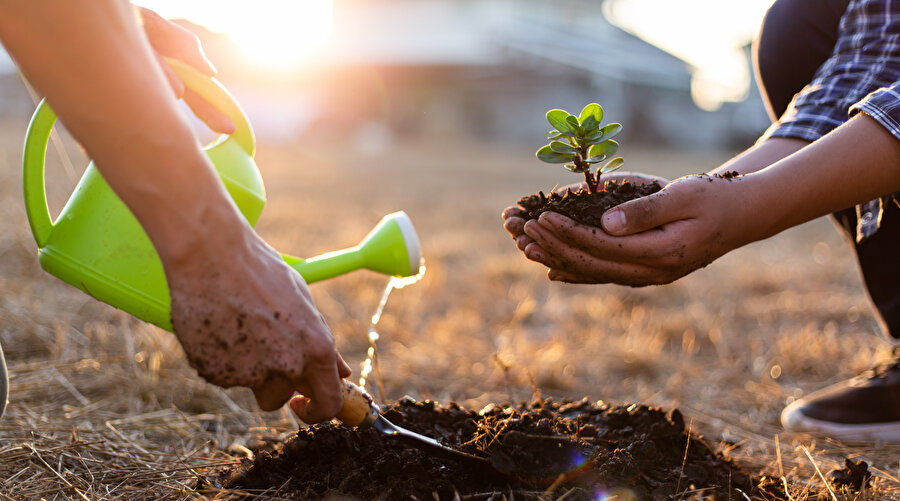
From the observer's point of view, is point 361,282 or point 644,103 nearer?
point 361,282

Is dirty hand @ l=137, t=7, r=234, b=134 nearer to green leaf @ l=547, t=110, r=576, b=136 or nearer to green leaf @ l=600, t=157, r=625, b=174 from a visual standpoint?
green leaf @ l=547, t=110, r=576, b=136

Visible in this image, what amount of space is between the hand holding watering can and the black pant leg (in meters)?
1.33

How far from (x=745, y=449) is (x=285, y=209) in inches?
180

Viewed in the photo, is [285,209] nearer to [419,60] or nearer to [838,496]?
[838,496]

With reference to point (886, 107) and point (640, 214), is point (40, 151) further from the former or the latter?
point (886, 107)

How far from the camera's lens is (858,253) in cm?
181

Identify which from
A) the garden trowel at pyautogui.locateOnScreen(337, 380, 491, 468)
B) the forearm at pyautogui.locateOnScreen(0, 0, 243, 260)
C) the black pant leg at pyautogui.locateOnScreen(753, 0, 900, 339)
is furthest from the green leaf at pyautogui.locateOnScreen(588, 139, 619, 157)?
the black pant leg at pyautogui.locateOnScreen(753, 0, 900, 339)

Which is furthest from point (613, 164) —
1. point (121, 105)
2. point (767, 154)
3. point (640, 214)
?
point (121, 105)

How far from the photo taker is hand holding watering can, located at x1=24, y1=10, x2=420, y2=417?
81cm

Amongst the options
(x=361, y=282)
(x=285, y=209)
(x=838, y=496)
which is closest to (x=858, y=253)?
(x=838, y=496)

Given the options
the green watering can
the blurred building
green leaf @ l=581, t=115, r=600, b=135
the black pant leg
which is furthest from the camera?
the blurred building

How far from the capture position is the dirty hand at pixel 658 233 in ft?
3.58

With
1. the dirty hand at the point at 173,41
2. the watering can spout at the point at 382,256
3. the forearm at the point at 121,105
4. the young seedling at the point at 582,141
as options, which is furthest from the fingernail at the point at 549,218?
the dirty hand at the point at 173,41

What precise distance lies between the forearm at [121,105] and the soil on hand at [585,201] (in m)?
0.61
